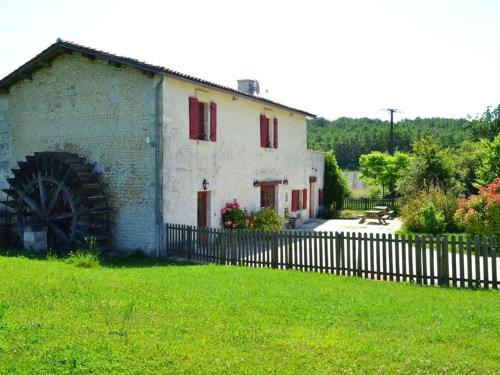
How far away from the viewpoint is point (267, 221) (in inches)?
693

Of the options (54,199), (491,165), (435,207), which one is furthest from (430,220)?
(54,199)

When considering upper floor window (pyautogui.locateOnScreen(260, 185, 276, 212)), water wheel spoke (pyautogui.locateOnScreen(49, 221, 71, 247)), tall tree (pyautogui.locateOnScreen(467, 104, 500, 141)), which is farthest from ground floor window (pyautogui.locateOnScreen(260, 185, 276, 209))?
tall tree (pyautogui.locateOnScreen(467, 104, 500, 141))

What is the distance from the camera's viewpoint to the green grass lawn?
5027 mm

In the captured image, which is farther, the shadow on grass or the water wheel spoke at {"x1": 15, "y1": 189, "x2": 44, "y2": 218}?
the water wheel spoke at {"x1": 15, "y1": 189, "x2": 44, "y2": 218}

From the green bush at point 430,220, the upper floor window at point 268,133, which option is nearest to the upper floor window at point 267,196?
the upper floor window at point 268,133

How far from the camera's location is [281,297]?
316 inches

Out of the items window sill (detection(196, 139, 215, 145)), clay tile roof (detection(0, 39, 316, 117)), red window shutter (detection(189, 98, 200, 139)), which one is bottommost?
window sill (detection(196, 139, 215, 145))

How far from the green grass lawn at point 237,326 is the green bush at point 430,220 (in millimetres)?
9306

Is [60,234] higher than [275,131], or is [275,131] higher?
[275,131]

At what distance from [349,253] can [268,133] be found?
33.3 ft

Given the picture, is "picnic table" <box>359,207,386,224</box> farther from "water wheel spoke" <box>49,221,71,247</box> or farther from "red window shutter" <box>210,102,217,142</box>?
"water wheel spoke" <box>49,221,71,247</box>

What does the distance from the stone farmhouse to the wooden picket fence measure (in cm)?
154

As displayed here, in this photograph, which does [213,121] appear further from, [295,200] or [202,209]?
[295,200]

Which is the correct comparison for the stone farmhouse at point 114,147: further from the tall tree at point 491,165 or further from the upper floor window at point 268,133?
the tall tree at point 491,165
